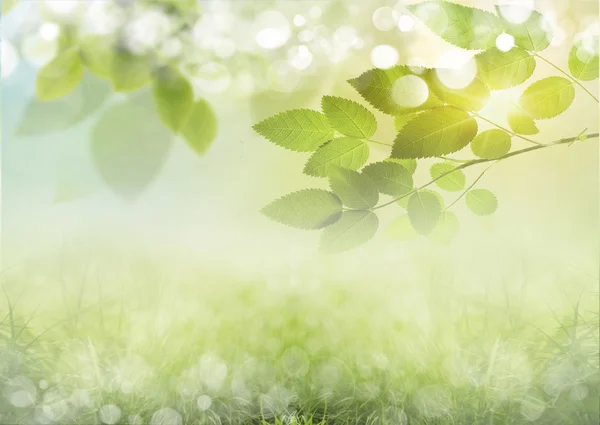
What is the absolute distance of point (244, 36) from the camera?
58 cm

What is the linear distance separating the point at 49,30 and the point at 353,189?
0.34 meters

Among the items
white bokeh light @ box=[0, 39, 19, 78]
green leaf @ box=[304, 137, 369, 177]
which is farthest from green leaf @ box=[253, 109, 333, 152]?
white bokeh light @ box=[0, 39, 19, 78]

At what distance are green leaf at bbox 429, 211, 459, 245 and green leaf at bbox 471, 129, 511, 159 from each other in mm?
86

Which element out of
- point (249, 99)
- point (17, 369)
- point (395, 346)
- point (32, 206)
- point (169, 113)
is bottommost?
point (395, 346)

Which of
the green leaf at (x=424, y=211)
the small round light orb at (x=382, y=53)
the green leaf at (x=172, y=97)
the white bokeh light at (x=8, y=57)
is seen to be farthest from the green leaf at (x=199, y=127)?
the small round light orb at (x=382, y=53)

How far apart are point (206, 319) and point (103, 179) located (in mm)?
577

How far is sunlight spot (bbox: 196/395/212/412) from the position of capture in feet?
2.81

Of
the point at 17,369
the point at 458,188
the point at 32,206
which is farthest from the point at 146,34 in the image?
the point at 17,369

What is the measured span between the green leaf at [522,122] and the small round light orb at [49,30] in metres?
0.47

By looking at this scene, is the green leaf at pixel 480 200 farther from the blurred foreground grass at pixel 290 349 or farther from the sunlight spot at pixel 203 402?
the sunlight spot at pixel 203 402

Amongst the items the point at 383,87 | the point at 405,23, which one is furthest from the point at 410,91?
the point at 405,23

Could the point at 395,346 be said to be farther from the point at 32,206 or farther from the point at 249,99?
the point at 32,206

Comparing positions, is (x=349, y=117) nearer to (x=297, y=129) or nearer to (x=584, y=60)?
(x=297, y=129)

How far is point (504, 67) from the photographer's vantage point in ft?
1.77
